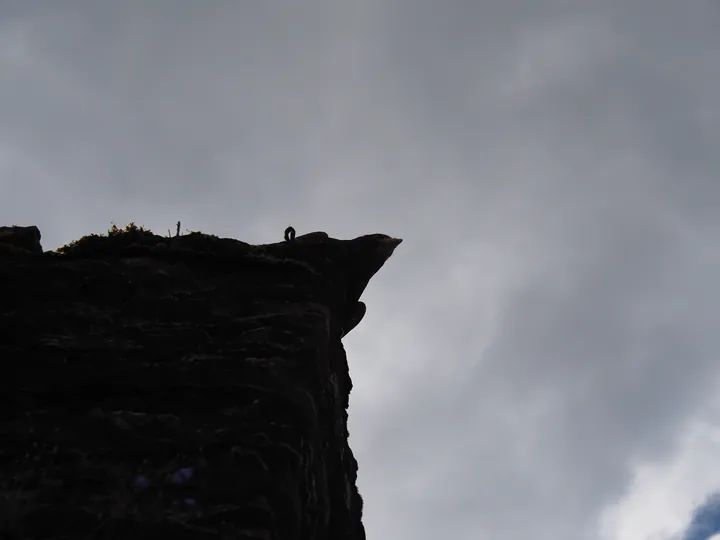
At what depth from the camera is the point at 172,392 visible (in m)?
11.0

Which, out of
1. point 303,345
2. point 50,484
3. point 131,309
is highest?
point 131,309

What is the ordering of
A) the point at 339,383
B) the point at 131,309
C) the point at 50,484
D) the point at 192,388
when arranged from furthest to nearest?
the point at 339,383
the point at 131,309
the point at 192,388
the point at 50,484

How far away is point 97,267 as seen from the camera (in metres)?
12.6

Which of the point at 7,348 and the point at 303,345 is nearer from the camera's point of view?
the point at 7,348

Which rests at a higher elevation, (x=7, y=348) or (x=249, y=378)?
(x=7, y=348)

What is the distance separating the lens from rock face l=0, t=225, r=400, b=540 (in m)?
9.53

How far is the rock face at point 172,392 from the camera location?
9.53 metres

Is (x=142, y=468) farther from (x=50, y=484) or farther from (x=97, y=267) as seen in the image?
(x=97, y=267)

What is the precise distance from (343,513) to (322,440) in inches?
62.9

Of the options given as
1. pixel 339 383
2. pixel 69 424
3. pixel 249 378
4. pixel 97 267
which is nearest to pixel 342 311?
pixel 339 383

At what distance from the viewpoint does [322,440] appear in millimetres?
12203

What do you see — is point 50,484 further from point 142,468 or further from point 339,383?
point 339,383

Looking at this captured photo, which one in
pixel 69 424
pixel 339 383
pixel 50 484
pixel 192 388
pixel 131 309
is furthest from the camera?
pixel 339 383

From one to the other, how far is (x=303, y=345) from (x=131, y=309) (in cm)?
322
